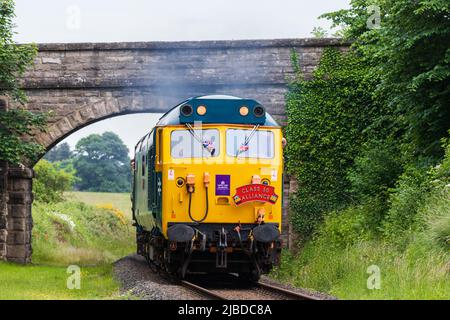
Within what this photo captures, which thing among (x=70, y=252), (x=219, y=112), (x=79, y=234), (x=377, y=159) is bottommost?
(x=70, y=252)

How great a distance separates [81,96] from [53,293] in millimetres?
11278

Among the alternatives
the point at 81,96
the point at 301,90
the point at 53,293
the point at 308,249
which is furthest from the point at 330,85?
the point at 53,293

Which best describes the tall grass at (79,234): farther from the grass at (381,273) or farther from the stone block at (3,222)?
the grass at (381,273)

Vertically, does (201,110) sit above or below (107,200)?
above

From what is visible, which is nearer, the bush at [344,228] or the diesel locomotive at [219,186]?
the diesel locomotive at [219,186]

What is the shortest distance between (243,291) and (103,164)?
76146 mm

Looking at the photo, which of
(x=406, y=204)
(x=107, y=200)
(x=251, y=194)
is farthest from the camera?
(x=107, y=200)

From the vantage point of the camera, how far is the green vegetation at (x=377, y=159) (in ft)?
48.6

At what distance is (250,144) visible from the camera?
52.0 ft

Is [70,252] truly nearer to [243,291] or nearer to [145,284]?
[145,284]


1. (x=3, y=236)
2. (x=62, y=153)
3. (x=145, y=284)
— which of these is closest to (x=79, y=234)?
(x=3, y=236)

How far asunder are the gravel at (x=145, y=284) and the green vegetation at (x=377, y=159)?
8.72ft

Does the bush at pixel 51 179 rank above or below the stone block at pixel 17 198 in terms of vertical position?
above

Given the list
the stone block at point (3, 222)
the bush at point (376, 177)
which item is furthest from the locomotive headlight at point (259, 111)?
the stone block at point (3, 222)
